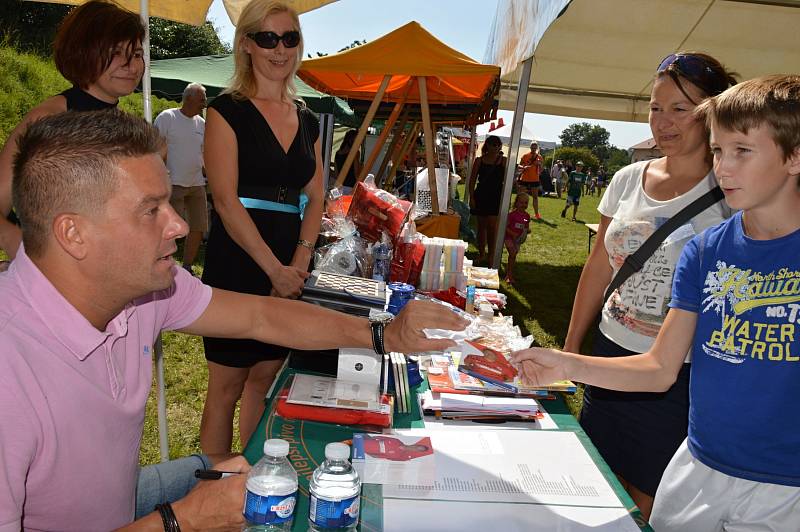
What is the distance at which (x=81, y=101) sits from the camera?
7.92 feet

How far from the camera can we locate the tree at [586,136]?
116037mm

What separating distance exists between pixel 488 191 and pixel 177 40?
2967 cm

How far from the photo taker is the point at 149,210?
1350mm

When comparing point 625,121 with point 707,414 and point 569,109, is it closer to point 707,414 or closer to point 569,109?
point 569,109

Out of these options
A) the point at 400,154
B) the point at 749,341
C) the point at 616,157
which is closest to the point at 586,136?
the point at 616,157

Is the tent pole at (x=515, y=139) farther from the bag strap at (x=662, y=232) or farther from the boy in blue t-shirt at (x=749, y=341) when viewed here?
the boy in blue t-shirt at (x=749, y=341)

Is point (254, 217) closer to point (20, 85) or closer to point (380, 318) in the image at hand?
point (380, 318)

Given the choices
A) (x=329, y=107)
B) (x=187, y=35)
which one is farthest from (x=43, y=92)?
(x=187, y=35)

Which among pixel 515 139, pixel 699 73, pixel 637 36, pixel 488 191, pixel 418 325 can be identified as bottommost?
pixel 418 325

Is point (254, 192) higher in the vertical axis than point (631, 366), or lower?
higher

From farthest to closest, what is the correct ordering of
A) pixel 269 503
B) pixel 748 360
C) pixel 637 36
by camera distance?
pixel 637 36
pixel 748 360
pixel 269 503

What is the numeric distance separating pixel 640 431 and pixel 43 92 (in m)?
12.4

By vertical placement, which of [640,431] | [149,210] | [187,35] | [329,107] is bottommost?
[640,431]

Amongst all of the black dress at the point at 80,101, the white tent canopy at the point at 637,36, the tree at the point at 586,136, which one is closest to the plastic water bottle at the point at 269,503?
the black dress at the point at 80,101
